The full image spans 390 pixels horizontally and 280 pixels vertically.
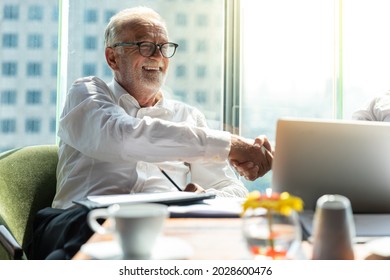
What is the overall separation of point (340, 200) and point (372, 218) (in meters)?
0.38

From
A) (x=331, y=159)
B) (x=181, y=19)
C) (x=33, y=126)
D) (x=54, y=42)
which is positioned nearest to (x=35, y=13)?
(x=54, y=42)

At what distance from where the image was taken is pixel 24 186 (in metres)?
1.75

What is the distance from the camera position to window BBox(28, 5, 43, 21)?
3438 mm

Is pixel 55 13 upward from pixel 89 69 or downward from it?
upward

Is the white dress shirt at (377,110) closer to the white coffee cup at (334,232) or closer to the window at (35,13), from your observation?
the white coffee cup at (334,232)

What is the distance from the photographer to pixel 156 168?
1826mm

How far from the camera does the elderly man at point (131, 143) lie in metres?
1.48

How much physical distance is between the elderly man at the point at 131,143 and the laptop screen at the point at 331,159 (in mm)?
466

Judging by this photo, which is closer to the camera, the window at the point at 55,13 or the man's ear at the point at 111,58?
the man's ear at the point at 111,58

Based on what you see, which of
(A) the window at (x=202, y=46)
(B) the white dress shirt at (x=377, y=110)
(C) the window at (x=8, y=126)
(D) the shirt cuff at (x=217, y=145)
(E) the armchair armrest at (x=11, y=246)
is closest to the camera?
(E) the armchair armrest at (x=11, y=246)

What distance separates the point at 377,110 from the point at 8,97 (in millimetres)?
2497

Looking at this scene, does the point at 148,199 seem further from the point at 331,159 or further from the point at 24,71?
the point at 24,71

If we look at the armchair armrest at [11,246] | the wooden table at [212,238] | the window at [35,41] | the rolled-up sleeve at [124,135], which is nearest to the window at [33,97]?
the window at [35,41]

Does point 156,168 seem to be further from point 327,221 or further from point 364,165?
point 327,221
